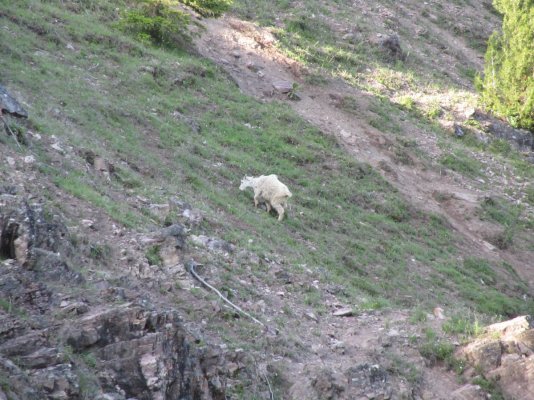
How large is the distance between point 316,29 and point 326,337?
2440cm

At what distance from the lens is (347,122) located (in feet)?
84.5

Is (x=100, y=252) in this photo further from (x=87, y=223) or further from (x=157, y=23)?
(x=157, y=23)

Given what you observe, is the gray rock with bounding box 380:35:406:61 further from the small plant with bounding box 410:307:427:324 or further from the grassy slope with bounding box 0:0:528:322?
the small plant with bounding box 410:307:427:324

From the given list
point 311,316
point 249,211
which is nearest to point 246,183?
point 249,211

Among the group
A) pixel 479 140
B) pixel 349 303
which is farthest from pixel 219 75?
pixel 349 303

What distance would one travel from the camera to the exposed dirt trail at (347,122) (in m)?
22.2

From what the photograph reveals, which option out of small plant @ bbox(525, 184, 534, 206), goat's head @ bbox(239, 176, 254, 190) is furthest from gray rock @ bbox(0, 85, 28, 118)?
small plant @ bbox(525, 184, 534, 206)

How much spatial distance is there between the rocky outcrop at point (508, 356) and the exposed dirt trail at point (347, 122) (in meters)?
10.4

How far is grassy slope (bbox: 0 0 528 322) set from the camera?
1498 centimetres

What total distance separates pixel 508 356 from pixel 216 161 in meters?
10.7

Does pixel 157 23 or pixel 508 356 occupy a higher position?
pixel 508 356

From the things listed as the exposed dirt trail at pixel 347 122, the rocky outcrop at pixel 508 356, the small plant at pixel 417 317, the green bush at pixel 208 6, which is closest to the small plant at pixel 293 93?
the exposed dirt trail at pixel 347 122

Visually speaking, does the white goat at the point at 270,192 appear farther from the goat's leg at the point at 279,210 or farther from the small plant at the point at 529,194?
the small plant at the point at 529,194

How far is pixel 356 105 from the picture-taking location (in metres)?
26.9
